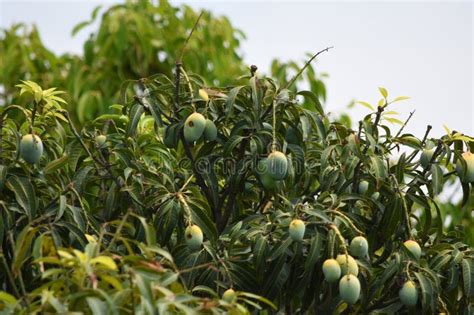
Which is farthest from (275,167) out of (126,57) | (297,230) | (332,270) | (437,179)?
(126,57)

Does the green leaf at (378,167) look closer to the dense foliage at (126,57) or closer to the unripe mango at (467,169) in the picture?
the unripe mango at (467,169)

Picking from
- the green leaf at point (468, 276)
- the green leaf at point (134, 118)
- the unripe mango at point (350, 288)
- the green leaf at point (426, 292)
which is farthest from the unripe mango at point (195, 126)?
the green leaf at point (468, 276)

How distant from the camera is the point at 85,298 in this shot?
6.07 feet

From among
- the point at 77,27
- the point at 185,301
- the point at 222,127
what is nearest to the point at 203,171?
the point at 222,127

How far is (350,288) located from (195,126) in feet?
1.73

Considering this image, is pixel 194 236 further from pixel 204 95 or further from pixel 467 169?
pixel 467 169

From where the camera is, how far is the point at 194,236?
7.92 ft

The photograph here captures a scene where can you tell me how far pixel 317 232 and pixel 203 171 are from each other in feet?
1.21

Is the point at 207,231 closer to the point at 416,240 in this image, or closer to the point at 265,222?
the point at 265,222

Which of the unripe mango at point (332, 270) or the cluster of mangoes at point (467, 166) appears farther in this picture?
the cluster of mangoes at point (467, 166)

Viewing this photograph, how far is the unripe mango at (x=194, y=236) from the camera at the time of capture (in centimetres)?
241

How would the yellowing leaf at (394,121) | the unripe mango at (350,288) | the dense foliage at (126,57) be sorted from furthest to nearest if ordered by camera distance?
the dense foliage at (126,57), the yellowing leaf at (394,121), the unripe mango at (350,288)

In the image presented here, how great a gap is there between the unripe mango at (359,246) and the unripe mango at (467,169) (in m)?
0.34

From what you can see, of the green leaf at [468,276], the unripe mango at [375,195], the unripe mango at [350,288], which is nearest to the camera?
the unripe mango at [350,288]
